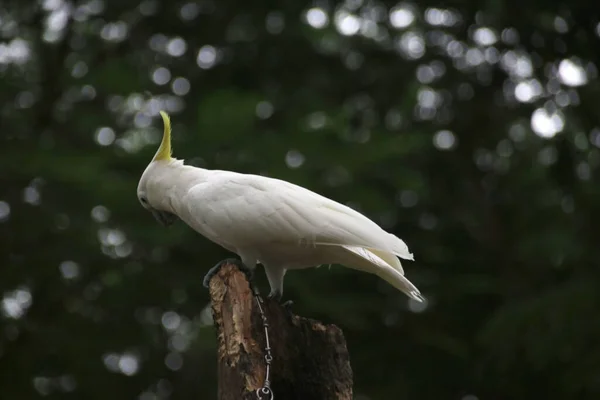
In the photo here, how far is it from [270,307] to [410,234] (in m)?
4.17

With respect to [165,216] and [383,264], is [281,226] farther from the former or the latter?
[165,216]

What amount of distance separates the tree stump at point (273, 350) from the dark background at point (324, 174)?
2.76m

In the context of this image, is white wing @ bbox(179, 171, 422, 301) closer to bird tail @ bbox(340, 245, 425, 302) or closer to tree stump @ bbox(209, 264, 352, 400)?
bird tail @ bbox(340, 245, 425, 302)

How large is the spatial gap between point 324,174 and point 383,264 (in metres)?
2.95

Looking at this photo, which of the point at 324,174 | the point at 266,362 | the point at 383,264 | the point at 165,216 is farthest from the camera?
the point at 324,174

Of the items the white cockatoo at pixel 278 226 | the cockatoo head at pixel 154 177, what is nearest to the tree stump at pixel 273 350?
the white cockatoo at pixel 278 226

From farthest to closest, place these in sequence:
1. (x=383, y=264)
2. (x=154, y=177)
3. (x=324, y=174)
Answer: (x=324, y=174), (x=154, y=177), (x=383, y=264)

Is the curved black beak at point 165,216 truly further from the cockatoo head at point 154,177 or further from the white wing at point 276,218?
the white wing at point 276,218

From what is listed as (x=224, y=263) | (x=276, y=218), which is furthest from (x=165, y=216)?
(x=224, y=263)

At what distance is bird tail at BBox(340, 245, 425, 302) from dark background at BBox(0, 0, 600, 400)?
248 cm

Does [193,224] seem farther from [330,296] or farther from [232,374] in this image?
[330,296]

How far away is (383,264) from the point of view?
383 centimetres

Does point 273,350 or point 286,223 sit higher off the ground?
point 286,223

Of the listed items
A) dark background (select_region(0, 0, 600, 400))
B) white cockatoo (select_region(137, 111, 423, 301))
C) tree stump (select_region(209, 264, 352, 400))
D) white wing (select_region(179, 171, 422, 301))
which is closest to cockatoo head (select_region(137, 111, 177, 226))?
white cockatoo (select_region(137, 111, 423, 301))
